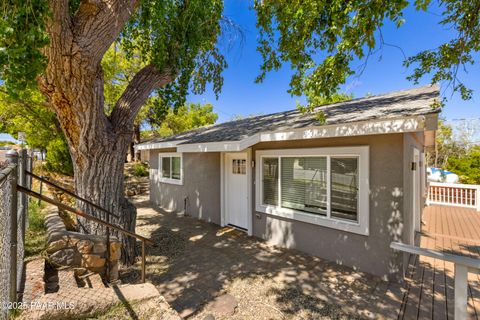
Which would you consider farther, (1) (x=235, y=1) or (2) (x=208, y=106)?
(2) (x=208, y=106)

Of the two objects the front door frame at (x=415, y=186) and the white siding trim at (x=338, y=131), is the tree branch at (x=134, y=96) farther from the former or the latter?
the front door frame at (x=415, y=186)

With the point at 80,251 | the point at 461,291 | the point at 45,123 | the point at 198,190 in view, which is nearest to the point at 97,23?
the point at 80,251

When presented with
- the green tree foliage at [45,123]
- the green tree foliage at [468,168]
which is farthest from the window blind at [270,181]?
the green tree foliage at [468,168]

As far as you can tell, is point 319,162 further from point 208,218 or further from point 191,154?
point 191,154

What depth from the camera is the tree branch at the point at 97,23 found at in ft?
11.8

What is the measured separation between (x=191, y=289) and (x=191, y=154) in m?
5.54

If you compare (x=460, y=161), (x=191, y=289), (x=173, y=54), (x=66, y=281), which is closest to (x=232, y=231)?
(x=191, y=289)

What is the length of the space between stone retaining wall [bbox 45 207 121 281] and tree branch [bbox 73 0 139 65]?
2.88 m

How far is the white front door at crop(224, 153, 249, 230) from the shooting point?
7016 mm

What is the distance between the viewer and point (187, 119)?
80.5ft

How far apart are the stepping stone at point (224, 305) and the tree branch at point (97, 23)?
4.41 metres

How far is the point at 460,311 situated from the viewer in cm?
221

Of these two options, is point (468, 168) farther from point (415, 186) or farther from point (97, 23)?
point (97, 23)

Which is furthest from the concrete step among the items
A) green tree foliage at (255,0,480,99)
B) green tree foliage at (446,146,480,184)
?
green tree foliage at (446,146,480,184)
